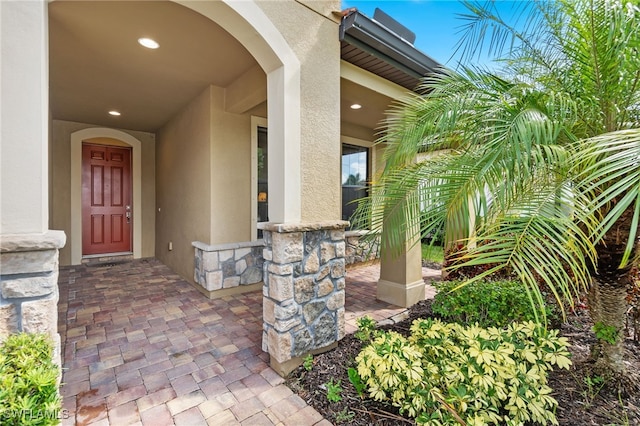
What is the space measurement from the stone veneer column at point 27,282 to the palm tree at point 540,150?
208 cm

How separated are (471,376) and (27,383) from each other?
214cm

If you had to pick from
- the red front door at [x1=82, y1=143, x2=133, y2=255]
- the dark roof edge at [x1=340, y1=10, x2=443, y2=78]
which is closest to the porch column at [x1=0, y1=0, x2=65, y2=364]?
the dark roof edge at [x1=340, y1=10, x2=443, y2=78]

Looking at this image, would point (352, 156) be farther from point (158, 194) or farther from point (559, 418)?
point (559, 418)

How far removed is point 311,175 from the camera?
2543 millimetres

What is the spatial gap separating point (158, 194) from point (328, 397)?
5702 mm

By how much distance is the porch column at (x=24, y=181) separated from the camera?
141 centimetres

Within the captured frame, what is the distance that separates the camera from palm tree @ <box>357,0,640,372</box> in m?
1.46

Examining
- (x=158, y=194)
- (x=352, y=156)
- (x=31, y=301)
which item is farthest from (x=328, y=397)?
(x=158, y=194)

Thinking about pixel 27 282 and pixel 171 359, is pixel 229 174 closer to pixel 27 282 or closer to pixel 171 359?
pixel 171 359

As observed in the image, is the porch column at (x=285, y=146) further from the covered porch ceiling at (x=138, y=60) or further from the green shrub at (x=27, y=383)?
the green shrub at (x=27, y=383)

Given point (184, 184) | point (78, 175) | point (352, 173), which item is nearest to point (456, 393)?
point (184, 184)

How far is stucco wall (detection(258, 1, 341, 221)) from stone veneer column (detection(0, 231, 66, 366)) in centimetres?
163

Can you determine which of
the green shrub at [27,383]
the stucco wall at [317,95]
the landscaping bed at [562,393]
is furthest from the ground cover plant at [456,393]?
the green shrub at [27,383]

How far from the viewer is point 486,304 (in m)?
2.86
